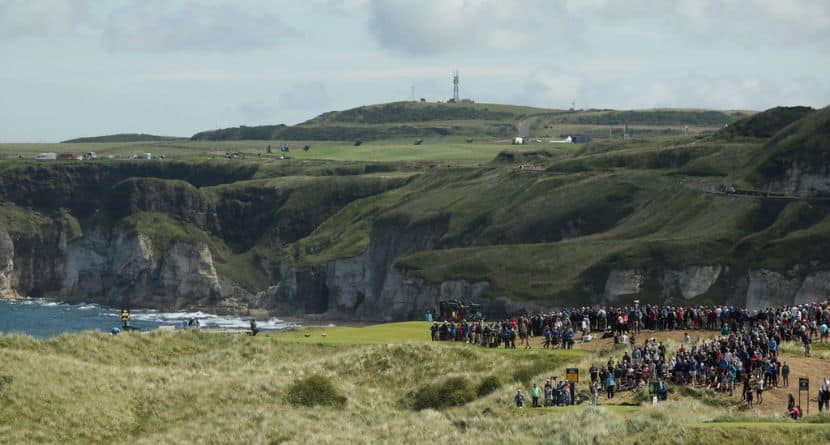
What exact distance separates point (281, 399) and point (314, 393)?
5.46 ft

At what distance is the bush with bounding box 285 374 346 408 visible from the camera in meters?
72.1

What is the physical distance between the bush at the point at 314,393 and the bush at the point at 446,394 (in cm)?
394

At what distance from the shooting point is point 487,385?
242 ft

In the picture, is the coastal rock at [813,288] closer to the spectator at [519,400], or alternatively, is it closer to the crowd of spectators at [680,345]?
the crowd of spectators at [680,345]

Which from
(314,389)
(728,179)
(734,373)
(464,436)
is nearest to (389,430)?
Result: (464,436)

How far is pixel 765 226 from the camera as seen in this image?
526ft

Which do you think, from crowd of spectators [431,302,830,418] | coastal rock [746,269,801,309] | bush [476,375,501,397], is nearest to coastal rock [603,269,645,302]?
coastal rock [746,269,801,309]

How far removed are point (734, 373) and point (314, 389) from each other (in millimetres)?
20183

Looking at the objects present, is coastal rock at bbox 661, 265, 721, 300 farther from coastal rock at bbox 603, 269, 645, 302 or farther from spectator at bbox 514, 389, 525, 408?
spectator at bbox 514, 389, 525, 408

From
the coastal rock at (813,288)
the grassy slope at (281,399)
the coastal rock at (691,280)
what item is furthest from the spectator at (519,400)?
the coastal rock at (691,280)

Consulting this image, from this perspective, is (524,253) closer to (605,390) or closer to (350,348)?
(350,348)

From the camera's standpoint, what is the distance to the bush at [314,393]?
237 ft

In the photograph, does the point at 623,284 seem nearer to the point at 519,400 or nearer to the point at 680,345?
the point at 680,345

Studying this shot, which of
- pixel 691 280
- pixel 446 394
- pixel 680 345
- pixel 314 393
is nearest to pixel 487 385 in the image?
pixel 446 394
